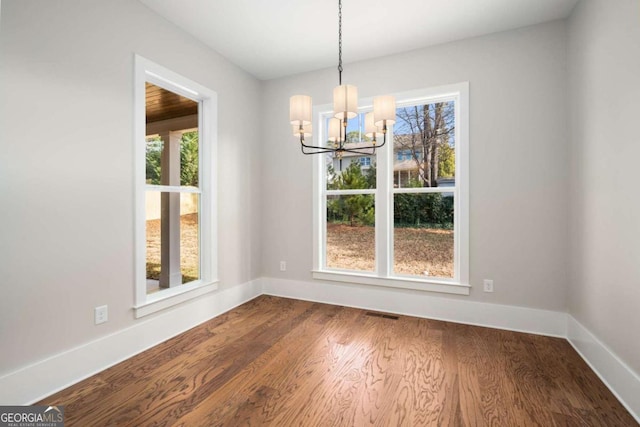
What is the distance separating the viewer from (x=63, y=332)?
6.48ft

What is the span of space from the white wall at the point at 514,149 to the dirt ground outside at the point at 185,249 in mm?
2517

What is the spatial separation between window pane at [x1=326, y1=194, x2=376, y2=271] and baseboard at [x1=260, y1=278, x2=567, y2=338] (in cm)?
29

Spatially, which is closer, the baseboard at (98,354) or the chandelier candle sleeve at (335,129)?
the baseboard at (98,354)

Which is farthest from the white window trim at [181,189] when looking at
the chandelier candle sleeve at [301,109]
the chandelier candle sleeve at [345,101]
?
the chandelier candle sleeve at [345,101]

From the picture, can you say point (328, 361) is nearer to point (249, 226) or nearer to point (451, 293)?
point (451, 293)

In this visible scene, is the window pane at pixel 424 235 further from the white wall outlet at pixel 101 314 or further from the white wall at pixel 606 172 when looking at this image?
the white wall outlet at pixel 101 314

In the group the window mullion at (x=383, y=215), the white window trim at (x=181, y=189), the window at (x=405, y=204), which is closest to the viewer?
the white window trim at (x=181, y=189)

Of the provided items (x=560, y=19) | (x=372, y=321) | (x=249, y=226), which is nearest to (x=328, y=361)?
(x=372, y=321)

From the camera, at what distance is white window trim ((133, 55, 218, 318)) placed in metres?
2.42

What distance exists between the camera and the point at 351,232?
3.64 meters

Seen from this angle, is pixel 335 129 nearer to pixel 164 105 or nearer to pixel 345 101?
pixel 345 101

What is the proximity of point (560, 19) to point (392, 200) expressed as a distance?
85.8 inches

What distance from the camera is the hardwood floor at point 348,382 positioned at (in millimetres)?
1679

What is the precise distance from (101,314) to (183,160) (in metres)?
1.52
